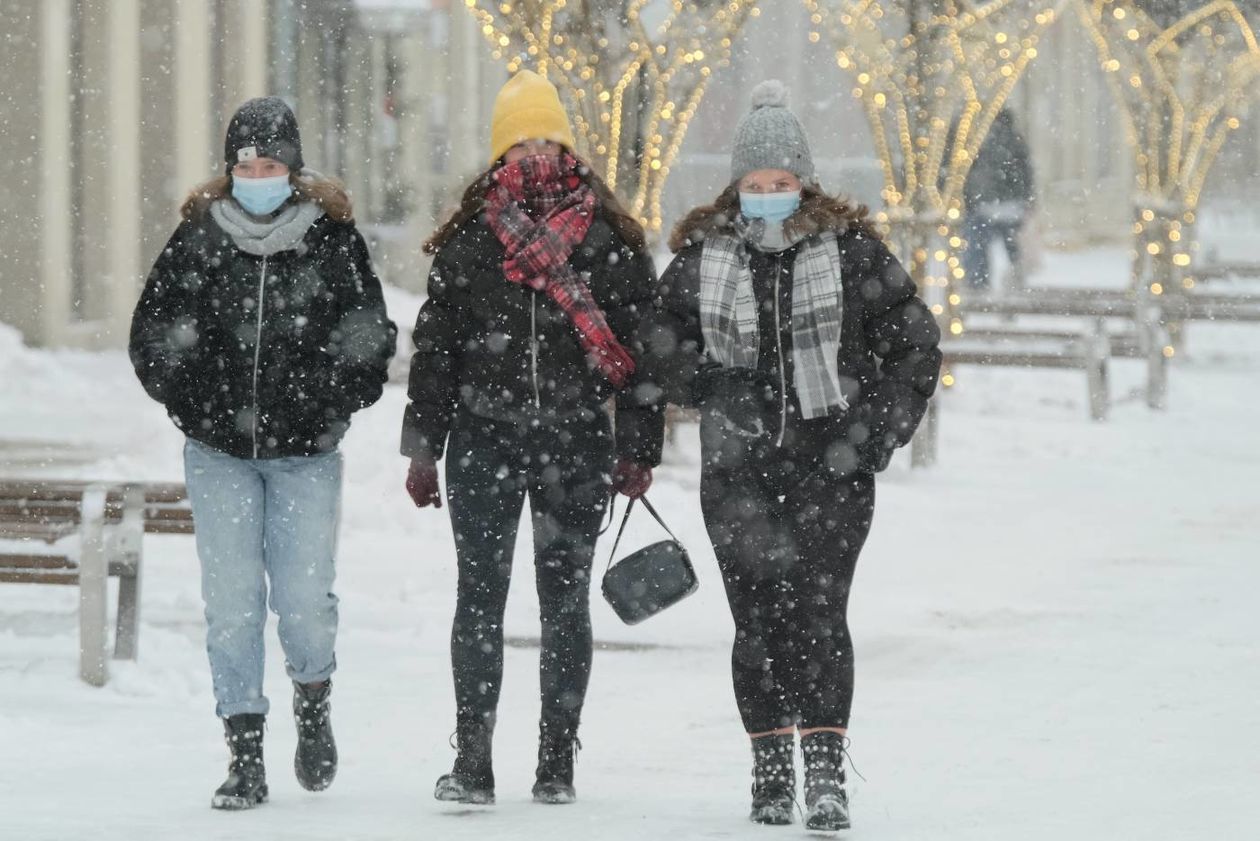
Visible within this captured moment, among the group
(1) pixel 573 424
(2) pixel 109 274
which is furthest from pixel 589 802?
(2) pixel 109 274

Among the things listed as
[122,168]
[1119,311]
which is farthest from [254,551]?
[122,168]

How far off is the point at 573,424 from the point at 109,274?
14.1 metres

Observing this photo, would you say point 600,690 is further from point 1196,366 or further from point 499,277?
point 1196,366

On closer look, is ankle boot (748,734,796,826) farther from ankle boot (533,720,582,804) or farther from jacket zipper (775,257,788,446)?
jacket zipper (775,257,788,446)

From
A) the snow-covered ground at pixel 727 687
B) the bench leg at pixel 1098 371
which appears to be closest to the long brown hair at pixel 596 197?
the snow-covered ground at pixel 727 687

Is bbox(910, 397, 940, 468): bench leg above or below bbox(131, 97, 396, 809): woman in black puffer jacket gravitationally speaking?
below

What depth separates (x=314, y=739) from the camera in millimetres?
5699

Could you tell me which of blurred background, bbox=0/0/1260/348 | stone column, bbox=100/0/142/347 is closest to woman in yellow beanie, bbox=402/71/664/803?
blurred background, bbox=0/0/1260/348

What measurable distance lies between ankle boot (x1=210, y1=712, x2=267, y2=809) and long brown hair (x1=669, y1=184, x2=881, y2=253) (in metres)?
1.51

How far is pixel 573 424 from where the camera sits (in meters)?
5.52

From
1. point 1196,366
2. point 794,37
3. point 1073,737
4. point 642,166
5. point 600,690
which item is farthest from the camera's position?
point 794,37

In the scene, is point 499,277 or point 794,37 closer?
point 499,277

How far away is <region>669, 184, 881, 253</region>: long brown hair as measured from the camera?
17.5ft

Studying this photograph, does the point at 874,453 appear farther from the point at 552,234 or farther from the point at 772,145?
the point at 552,234
